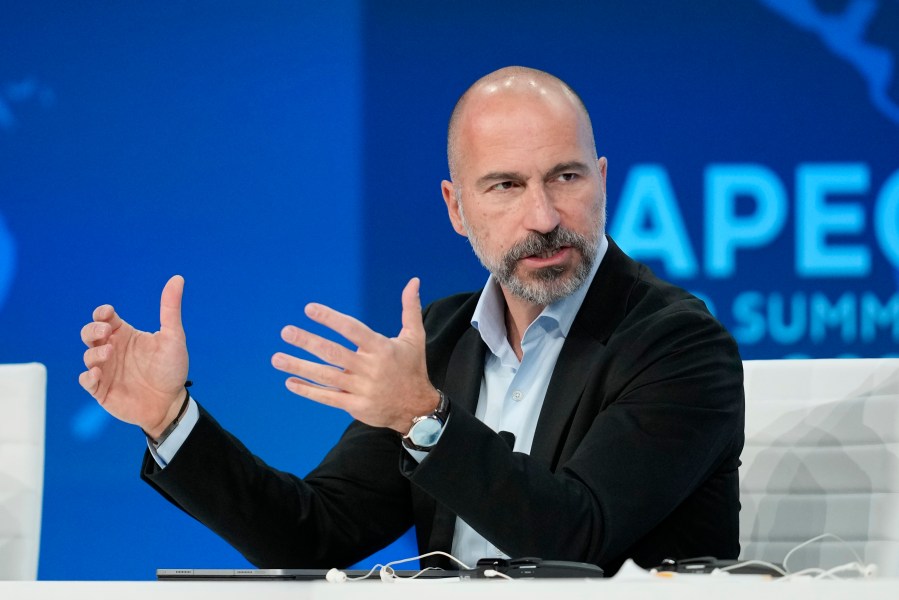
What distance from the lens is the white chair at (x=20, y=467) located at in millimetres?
2262

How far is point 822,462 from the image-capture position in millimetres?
2219

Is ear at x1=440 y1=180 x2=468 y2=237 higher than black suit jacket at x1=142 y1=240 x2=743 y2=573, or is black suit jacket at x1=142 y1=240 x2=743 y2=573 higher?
ear at x1=440 y1=180 x2=468 y2=237

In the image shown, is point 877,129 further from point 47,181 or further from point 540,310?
point 47,181

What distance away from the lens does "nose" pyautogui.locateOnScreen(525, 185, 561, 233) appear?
2086 millimetres

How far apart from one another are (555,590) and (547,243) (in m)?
1.23

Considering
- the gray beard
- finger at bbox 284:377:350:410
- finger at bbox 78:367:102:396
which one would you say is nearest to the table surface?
finger at bbox 284:377:350:410

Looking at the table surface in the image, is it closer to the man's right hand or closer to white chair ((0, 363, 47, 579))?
the man's right hand

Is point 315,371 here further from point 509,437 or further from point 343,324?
point 509,437

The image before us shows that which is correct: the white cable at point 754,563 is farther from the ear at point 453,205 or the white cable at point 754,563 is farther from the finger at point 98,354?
the ear at point 453,205

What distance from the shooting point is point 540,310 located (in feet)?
7.27

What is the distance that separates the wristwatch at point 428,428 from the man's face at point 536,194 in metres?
0.56

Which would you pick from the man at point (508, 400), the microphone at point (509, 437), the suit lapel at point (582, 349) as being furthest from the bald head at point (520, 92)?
the microphone at point (509, 437)

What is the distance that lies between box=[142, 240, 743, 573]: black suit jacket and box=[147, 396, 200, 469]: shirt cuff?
0.01 meters

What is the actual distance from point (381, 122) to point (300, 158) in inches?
11.3
